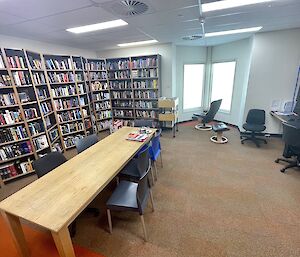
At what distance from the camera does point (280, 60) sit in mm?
3943

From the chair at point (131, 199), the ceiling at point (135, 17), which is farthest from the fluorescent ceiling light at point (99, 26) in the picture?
the chair at point (131, 199)

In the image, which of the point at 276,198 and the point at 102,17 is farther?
the point at 102,17

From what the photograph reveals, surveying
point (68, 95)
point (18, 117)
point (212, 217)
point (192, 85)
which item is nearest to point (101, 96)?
point (68, 95)

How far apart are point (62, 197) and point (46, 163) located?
76cm

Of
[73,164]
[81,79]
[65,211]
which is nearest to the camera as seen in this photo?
[65,211]

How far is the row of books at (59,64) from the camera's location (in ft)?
12.1

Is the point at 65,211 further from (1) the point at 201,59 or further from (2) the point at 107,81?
(1) the point at 201,59

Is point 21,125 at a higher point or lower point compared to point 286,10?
lower

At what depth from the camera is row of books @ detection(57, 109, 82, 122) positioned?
4.02 metres

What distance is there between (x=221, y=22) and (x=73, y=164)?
3369 mm

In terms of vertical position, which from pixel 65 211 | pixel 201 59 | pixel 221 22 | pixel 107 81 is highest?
pixel 221 22

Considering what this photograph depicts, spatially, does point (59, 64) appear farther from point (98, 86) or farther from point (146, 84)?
point (146, 84)

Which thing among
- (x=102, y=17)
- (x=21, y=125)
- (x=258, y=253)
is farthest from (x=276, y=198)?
(x=21, y=125)

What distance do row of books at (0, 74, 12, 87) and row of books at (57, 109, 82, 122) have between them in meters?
1.32
